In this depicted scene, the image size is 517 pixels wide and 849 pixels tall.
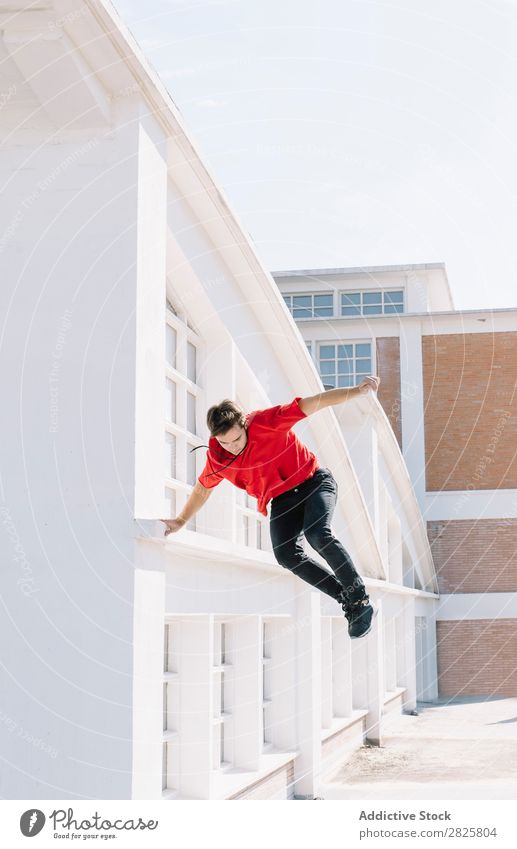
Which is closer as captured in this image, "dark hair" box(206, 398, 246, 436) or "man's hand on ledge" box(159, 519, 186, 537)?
"dark hair" box(206, 398, 246, 436)

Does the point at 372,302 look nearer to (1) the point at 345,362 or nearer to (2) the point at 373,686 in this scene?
(1) the point at 345,362

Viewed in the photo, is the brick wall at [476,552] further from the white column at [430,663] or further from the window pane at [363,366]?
the window pane at [363,366]

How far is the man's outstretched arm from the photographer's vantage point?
5.58 meters

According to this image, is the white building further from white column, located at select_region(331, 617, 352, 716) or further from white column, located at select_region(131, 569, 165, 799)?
white column, located at select_region(331, 617, 352, 716)

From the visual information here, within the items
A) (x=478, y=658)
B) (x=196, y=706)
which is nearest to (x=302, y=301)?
(x=478, y=658)

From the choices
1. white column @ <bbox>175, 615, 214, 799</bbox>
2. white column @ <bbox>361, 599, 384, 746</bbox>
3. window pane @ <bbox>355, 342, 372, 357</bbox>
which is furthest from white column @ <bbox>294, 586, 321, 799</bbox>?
window pane @ <bbox>355, 342, 372, 357</bbox>

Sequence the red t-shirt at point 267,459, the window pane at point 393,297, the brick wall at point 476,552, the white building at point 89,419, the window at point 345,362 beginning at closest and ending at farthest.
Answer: the red t-shirt at point 267,459 → the white building at point 89,419 → the brick wall at point 476,552 → the window at point 345,362 → the window pane at point 393,297

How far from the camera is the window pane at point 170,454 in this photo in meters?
8.70

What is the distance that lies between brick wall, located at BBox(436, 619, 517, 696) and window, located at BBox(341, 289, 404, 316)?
8759 millimetres

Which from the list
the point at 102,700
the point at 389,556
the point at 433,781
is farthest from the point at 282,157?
the point at 389,556

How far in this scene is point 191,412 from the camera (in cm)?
948

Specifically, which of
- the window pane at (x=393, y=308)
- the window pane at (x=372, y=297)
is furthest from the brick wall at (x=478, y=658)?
the window pane at (x=372, y=297)

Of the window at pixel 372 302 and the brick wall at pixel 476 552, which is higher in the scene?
the window at pixel 372 302

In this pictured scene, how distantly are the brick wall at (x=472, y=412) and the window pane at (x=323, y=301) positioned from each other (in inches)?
146
